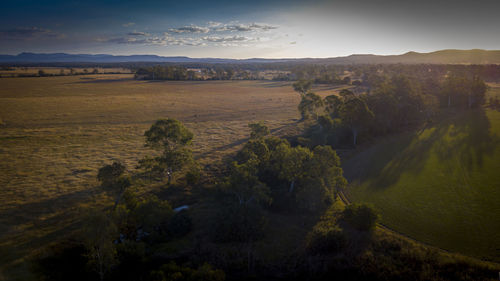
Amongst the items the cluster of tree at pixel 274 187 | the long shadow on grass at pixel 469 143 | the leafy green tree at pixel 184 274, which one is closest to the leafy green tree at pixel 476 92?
the long shadow on grass at pixel 469 143

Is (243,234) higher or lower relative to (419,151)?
lower

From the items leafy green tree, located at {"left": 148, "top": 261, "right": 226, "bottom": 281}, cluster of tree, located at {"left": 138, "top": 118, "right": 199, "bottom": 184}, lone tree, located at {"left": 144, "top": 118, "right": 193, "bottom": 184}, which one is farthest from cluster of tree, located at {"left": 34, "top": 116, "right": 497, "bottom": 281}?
lone tree, located at {"left": 144, "top": 118, "right": 193, "bottom": 184}

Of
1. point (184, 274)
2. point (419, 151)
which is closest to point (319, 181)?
point (184, 274)

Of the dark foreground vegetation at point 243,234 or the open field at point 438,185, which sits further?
the open field at point 438,185

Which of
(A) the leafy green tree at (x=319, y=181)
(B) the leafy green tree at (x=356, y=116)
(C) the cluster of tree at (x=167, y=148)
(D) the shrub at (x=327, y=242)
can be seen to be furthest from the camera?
(B) the leafy green tree at (x=356, y=116)

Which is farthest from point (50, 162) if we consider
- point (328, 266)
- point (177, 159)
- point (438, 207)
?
point (438, 207)

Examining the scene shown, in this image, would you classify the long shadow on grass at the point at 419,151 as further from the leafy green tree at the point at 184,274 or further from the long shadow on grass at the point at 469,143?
the leafy green tree at the point at 184,274

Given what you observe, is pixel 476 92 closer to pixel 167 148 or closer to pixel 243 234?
pixel 243 234

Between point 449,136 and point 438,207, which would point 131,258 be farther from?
point 449,136
